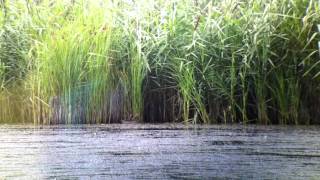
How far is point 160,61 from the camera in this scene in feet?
5.93

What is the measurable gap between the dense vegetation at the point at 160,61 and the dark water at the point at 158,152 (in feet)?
0.15

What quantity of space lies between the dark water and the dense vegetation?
0.05 metres

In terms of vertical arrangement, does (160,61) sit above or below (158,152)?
above

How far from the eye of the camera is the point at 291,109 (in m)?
1.82

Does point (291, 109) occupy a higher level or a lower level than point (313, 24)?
lower

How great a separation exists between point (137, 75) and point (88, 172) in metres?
0.40

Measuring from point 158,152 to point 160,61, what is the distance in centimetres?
34

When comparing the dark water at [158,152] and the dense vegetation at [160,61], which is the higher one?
the dense vegetation at [160,61]

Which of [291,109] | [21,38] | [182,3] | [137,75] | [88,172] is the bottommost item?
[88,172]

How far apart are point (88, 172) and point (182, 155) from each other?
1.16 ft

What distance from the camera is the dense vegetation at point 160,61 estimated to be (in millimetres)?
1765

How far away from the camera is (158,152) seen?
1.78m

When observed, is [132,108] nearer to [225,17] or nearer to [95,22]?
[95,22]

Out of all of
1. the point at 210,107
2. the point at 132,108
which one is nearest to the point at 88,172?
the point at 132,108
